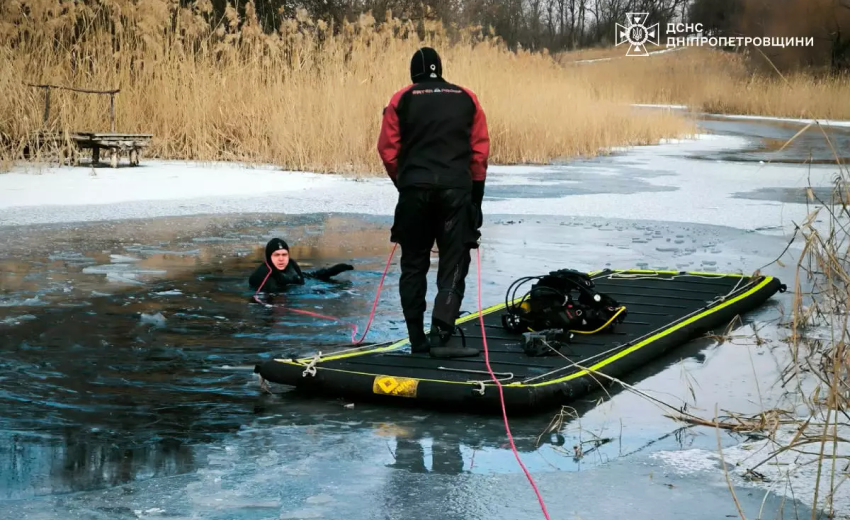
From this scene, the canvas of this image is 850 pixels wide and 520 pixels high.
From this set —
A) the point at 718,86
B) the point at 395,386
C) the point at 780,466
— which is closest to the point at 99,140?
the point at 395,386

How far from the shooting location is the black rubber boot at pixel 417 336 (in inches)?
240

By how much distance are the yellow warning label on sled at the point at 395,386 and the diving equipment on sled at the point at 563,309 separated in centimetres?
125

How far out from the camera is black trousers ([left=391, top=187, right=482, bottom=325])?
607 cm

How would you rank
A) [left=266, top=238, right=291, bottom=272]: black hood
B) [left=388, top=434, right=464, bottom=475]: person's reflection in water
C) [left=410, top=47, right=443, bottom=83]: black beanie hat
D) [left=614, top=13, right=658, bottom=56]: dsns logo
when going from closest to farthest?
[left=388, top=434, right=464, bottom=475]: person's reflection in water < [left=410, top=47, right=443, bottom=83]: black beanie hat < [left=266, top=238, right=291, bottom=272]: black hood < [left=614, top=13, right=658, bottom=56]: dsns logo

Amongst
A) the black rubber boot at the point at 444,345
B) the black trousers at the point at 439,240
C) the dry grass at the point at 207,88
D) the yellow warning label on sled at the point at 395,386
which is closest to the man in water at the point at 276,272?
the black trousers at the point at 439,240

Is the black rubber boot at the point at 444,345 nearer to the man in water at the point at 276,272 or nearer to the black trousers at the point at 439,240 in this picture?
the black trousers at the point at 439,240

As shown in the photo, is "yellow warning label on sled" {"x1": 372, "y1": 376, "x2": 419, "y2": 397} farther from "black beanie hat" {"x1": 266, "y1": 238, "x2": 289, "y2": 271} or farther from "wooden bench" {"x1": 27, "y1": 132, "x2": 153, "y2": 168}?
"wooden bench" {"x1": 27, "y1": 132, "x2": 153, "y2": 168}

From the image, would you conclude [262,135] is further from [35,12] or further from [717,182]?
[717,182]

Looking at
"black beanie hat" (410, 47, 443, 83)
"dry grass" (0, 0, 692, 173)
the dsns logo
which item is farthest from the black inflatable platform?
the dsns logo

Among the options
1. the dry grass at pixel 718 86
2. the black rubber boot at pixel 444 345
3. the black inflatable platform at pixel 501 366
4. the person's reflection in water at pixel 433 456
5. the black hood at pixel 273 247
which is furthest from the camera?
the dry grass at pixel 718 86

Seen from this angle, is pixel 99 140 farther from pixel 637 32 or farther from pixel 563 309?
pixel 637 32

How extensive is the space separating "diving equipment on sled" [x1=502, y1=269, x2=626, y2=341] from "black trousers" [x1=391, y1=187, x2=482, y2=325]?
527mm

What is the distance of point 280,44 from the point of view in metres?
19.4

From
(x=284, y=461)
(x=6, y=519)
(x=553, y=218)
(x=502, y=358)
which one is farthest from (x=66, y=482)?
(x=553, y=218)
